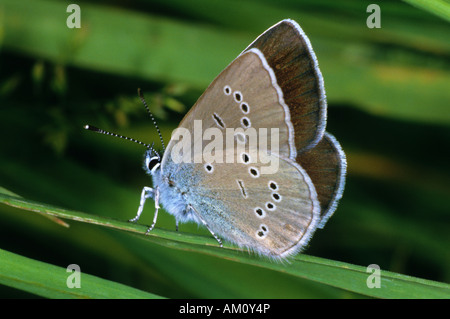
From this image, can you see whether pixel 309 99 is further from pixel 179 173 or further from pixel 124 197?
pixel 124 197

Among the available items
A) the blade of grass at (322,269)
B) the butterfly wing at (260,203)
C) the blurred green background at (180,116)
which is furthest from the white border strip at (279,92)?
the blurred green background at (180,116)

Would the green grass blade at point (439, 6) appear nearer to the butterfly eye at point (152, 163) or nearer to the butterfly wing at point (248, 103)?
the butterfly wing at point (248, 103)

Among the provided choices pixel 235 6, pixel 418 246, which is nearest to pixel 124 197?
pixel 235 6

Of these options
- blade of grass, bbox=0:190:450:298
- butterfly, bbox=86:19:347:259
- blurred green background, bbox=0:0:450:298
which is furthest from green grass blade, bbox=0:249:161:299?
blurred green background, bbox=0:0:450:298

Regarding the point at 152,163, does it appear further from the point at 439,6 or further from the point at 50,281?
the point at 439,6

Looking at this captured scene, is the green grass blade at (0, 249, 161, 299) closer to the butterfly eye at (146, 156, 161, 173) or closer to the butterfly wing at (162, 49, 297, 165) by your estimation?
the butterfly wing at (162, 49, 297, 165)

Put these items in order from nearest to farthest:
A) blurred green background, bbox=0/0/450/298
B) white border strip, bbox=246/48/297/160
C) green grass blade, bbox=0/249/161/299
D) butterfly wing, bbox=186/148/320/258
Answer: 1. green grass blade, bbox=0/249/161/299
2. white border strip, bbox=246/48/297/160
3. butterfly wing, bbox=186/148/320/258
4. blurred green background, bbox=0/0/450/298
